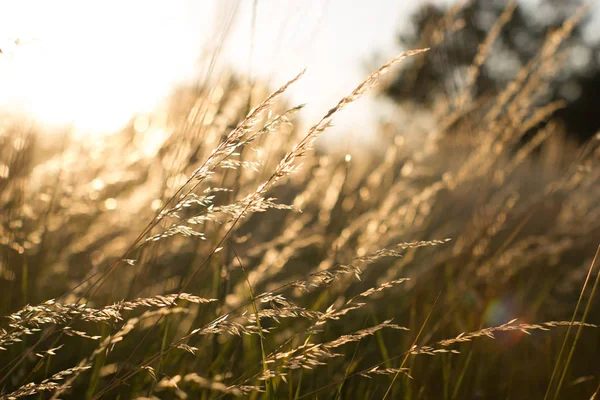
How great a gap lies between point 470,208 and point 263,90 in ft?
14.4

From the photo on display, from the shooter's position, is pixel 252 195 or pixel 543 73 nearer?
pixel 252 195

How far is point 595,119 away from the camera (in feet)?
78.5

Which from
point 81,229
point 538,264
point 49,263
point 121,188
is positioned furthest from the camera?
point 538,264

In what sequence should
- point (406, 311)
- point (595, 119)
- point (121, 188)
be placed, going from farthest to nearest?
point (595, 119)
point (121, 188)
point (406, 311)

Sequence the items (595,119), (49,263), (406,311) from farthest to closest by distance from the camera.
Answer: (595,119) → (406,311) → (49,263)

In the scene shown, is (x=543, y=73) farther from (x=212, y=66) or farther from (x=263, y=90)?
(x=212, y=66)

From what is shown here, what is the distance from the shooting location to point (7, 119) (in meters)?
2.11

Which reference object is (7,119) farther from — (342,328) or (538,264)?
(538,264)

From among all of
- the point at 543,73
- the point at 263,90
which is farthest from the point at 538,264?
the point at 263,90

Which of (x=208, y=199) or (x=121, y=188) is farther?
(x=121, y=188)

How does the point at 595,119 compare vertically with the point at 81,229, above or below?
below

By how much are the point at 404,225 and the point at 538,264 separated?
56.5 inches

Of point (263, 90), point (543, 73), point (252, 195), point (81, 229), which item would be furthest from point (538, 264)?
point (252, 195)

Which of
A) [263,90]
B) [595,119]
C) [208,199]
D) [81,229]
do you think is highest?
[263,90]
